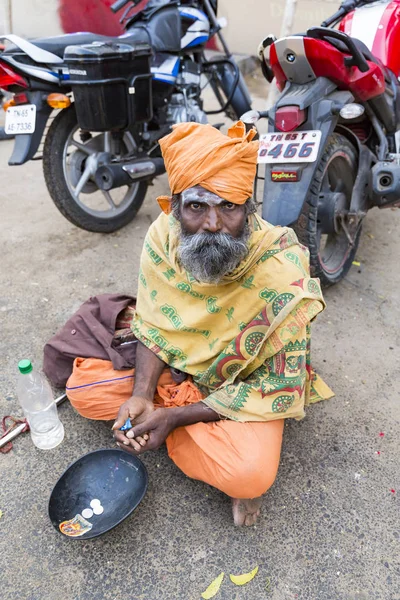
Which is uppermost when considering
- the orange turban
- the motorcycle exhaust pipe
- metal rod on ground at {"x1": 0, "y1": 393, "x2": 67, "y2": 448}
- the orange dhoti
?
the orange turban

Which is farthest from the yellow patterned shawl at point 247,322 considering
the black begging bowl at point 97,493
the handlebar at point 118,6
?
the handlebar at point 118,6

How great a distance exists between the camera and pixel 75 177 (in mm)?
3500

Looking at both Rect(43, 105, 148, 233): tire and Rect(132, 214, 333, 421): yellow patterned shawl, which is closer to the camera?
Rect(132, 214, 333, 421): yellow patterned shawl

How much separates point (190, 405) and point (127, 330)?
0.62 metres

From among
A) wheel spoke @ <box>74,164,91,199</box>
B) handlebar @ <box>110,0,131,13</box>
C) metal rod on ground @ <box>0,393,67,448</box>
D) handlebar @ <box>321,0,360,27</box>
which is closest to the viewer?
metal rod on ground @ <box>0,393,67,448</box>

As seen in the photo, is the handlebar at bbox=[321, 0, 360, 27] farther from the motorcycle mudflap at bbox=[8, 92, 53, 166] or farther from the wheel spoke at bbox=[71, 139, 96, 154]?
the motorcycle mudflap at bbox=[8, 92, 53, 166]

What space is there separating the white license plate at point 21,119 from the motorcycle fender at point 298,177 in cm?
155

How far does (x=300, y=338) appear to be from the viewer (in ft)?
5.79

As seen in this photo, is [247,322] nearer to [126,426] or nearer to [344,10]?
[126,426]

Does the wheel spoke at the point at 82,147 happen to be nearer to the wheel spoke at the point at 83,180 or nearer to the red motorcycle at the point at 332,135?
the wheel spoke at the point at 83,180

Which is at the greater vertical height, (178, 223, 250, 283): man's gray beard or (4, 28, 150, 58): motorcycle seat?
(4, 28, 150, 58): motorcycle seat

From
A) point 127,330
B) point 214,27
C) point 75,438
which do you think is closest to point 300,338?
point 127,330

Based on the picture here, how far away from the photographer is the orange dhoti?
1710 millimetres

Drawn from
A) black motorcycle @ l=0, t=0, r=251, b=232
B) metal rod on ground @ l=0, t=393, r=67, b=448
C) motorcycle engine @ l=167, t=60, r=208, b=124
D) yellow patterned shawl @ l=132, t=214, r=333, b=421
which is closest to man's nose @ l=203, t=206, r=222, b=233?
yellow patterned shawl @ l=132, t=214, r=333, b=421
